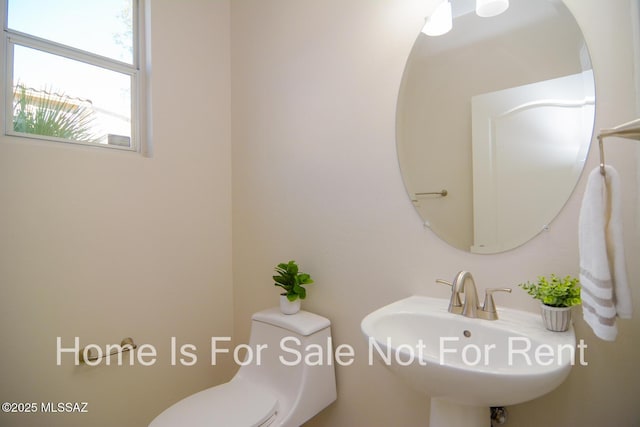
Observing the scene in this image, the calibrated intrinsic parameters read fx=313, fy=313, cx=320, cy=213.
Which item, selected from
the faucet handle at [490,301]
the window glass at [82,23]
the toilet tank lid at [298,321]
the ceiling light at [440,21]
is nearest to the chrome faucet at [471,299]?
the faucet handle at [490,301]

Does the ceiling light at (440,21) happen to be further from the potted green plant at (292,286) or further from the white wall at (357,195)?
the potted green plant at (292,286)

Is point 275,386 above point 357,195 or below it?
below

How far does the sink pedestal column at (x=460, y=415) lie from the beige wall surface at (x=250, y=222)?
0.74ft

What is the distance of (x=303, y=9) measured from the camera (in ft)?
5.20

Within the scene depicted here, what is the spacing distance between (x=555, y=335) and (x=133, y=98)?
2.05 m

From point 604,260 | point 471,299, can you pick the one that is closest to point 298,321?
point 471,299

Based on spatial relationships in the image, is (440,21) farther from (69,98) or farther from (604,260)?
(69,98)

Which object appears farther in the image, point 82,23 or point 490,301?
point 82,23

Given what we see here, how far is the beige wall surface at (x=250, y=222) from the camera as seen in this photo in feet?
3.14

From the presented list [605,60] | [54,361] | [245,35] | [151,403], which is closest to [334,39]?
[245,35]

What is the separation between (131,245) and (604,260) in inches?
70.0

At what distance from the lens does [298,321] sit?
140cm

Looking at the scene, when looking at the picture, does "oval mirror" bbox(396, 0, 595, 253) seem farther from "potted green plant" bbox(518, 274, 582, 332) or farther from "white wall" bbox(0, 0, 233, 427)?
"white wall" bbox(0, 0, 233, 427)

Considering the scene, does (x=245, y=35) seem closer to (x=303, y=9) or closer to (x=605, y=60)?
(x=303, y=9)
